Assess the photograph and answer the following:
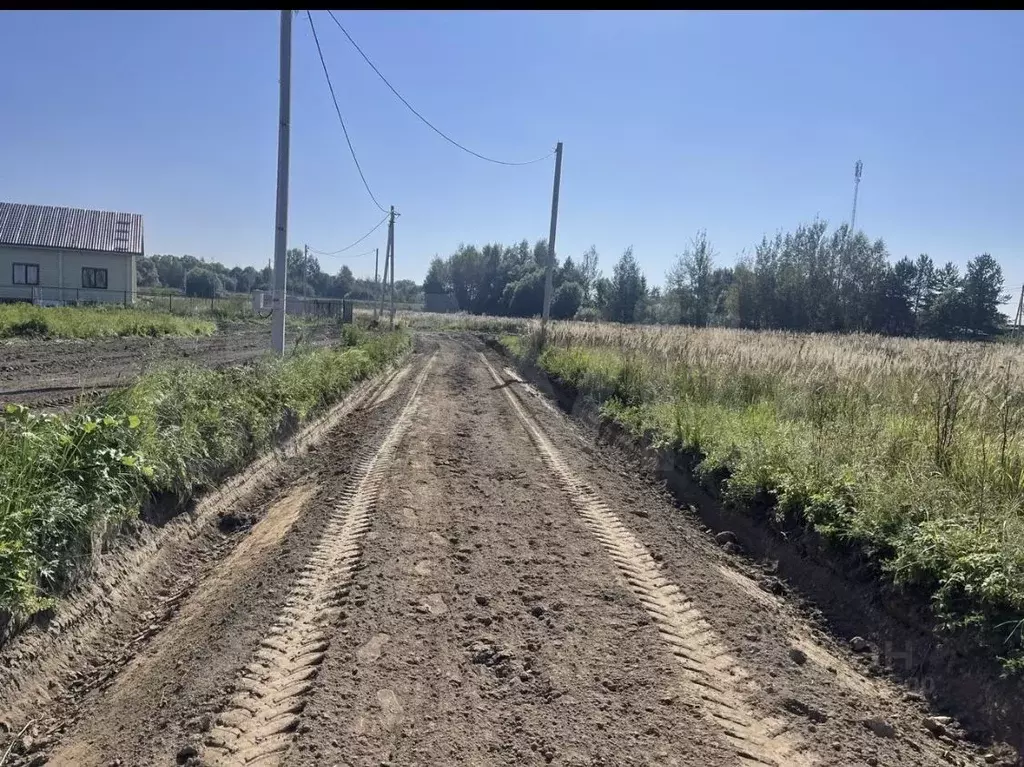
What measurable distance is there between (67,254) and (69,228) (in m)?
1.81

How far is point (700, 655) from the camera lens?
3.83 m

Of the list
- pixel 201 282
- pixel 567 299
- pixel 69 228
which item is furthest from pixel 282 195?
pixel 201 282

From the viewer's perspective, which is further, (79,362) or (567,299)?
(567,299)

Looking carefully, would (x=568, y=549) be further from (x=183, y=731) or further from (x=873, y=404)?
(x=873, y=404)

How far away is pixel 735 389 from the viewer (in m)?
10.5

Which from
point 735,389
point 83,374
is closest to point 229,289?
point 83,374

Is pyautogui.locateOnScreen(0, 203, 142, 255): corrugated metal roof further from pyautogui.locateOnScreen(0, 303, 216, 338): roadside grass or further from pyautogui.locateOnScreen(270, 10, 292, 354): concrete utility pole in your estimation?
pyautogui.locateOnScreen(270, 10, 292, 354): concrete utility pole

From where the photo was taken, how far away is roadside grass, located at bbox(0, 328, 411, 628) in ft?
13.0

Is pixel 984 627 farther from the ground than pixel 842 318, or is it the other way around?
pixel 842 318

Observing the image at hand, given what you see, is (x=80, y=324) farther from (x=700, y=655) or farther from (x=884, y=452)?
(x=700, y=655)

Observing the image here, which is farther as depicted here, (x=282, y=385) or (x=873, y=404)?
(x=282, y=385)

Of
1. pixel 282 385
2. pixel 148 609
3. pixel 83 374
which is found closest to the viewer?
pixel 148 609

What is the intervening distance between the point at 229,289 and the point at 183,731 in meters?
124

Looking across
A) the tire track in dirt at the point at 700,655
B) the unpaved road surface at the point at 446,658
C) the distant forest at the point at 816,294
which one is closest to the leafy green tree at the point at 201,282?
the distant forest at the point at 816,294
